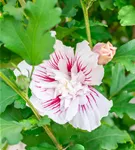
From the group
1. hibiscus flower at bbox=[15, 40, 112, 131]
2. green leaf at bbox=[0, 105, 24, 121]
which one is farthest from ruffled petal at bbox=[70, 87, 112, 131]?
green leaf at bbox=[0, 105, 24, 121]

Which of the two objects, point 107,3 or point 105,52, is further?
point 107,3

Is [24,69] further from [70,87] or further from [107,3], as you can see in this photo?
[107,3]

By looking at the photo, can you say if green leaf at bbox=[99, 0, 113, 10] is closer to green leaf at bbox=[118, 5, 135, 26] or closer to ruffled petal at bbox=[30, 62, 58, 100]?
green leaf at bbox=[118, 5, 135, 26]

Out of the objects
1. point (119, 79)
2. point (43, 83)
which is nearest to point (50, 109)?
point (43, 83)

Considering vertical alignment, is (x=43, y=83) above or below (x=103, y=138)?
above

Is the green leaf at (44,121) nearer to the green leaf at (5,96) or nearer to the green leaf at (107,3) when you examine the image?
the green leaf at (5,96)

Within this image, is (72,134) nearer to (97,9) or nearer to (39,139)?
(39,139)
